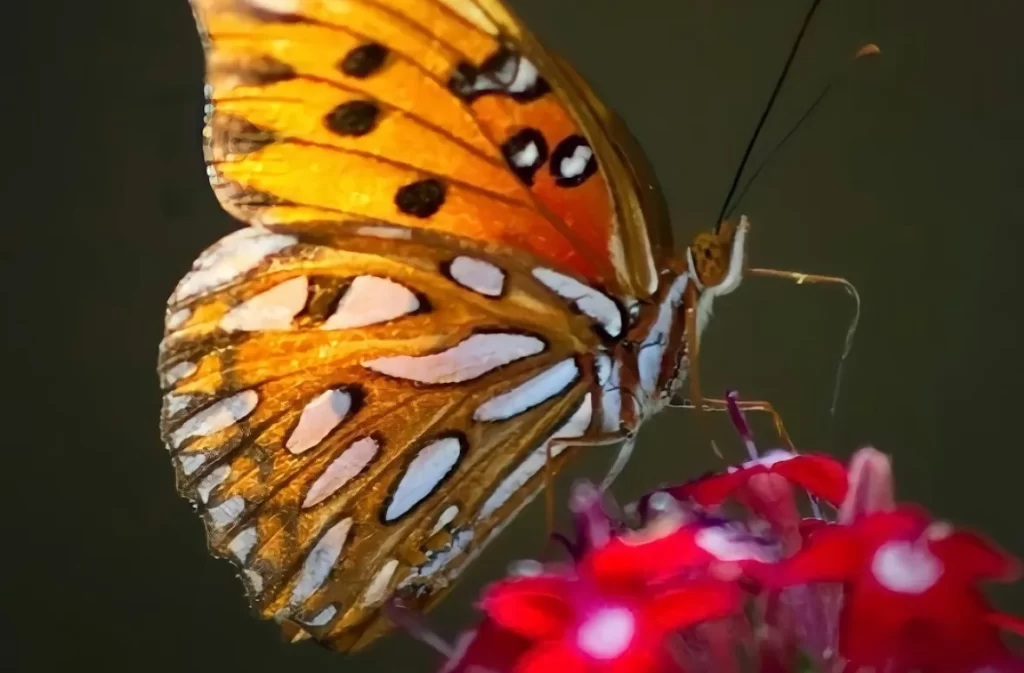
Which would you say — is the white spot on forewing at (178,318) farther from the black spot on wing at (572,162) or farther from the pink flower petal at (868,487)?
the pink flower petal at (868,487)

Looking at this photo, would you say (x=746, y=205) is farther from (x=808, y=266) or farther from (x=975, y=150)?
(x=975, y=150)

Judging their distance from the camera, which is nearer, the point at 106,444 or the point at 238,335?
the point at 238,335

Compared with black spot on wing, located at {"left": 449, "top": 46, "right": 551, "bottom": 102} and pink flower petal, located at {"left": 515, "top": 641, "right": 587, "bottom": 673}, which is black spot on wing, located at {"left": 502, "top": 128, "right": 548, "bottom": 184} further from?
pink flower petal, located at {"left": 515, "top": 641, "right": 587, "bottom": 673}

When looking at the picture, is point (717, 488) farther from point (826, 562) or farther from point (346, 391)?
point (346, 391)

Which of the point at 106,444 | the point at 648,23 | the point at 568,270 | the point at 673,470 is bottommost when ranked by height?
the point at 673,470

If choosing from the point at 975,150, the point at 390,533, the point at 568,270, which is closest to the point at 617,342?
the point at 568,270

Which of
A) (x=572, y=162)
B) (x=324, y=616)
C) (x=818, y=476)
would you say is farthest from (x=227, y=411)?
(x=818, y=476)

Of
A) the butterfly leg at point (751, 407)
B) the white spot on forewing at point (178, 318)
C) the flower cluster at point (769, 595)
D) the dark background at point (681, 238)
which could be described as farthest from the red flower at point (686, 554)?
the dark background at point (681, 238)
